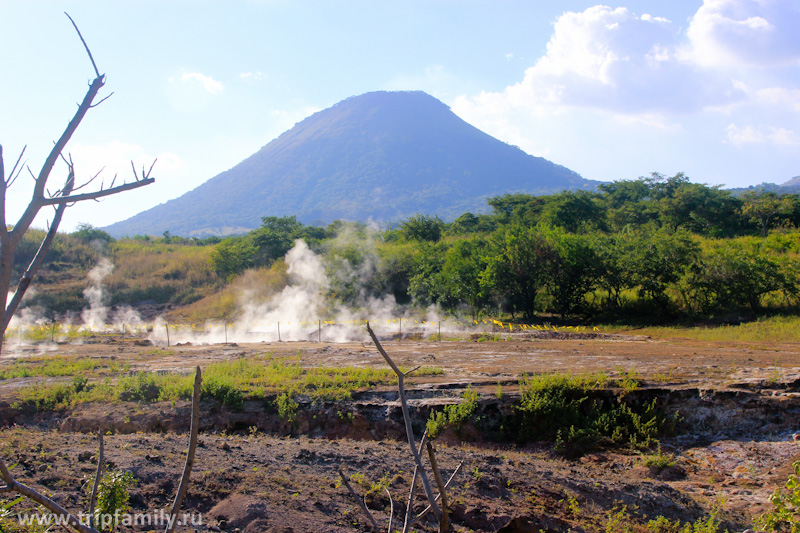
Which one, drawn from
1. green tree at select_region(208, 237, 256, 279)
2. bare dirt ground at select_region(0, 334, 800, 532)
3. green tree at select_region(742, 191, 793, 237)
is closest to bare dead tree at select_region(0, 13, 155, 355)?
bare dirt ground at select_region(0, 334, 800, 532)

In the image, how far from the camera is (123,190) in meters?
2.12

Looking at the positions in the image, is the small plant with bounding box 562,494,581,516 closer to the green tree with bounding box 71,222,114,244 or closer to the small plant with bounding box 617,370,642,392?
the small plant with bounding box 617,370,642,392

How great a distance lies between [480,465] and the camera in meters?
6.23

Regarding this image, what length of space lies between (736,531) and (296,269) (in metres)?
27.0

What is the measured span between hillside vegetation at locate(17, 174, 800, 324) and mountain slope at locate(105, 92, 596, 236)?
290 feet

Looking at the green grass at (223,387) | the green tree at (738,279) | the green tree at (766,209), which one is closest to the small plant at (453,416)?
the green grass at (223,387)

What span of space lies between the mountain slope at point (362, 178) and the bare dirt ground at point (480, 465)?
121 m

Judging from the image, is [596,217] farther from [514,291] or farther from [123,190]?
[123,190]

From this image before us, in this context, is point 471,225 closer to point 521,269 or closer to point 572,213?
point 572,213

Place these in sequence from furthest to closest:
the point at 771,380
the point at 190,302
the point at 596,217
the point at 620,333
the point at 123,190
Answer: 1. the point at 596,217
2. the point at 190,302
3. the point at 620,333
4. the point at 771,380
5. the point at 123,190

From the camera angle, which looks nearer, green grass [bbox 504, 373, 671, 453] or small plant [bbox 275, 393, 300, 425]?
green grass [bbox 504, 373, 671, 453]

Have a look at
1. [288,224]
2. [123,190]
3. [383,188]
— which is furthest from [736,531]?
[383,188]

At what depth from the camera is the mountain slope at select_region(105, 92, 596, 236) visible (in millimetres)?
140375

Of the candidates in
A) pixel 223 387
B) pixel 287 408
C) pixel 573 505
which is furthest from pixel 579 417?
pixel 223 387
